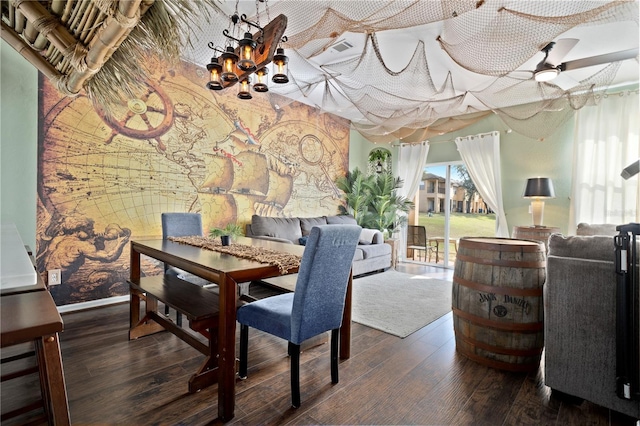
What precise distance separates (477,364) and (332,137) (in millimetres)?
4643

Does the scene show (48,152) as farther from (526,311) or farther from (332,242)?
→ (526,311)

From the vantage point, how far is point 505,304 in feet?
6.63

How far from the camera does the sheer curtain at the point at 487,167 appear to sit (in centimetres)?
525

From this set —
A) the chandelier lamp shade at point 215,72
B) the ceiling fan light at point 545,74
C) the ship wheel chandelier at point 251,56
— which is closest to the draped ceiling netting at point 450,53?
the ceiling fan light at point 545,74

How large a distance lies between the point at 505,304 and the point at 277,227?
317 cm

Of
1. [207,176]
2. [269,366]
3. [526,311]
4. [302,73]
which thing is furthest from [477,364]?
[207,176]

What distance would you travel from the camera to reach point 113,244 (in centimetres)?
336

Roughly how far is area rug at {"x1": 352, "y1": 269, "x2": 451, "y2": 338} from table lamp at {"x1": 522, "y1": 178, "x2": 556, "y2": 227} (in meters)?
1.62

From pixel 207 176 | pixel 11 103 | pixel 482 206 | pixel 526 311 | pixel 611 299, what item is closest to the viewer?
pixel 611 299

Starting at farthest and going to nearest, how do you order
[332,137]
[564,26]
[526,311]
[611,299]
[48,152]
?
[332,137] < [48,152] < [526,311] < [564,26] < [611,299]

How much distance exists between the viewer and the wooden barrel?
1.99 m

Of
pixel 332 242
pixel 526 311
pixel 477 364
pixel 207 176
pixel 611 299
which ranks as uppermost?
pixel 207 176

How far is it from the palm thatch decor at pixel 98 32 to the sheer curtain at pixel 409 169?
5.65m

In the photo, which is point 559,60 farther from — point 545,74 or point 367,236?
point 367,236
